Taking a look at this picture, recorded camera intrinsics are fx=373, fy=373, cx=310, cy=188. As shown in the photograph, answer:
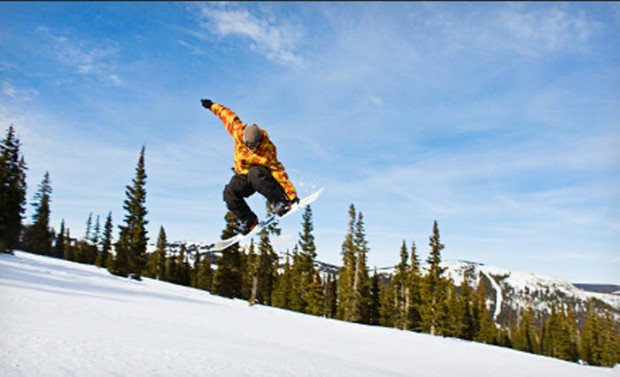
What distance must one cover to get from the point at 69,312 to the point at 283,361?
418 centimetres

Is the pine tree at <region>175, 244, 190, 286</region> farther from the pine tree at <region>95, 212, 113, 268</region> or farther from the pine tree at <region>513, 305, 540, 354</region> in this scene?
the pine tree at <region>513, 305, 540, 354</region>

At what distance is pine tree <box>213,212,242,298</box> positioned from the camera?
119 ft

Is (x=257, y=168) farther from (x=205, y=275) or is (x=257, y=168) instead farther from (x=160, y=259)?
(x=160, y=259)

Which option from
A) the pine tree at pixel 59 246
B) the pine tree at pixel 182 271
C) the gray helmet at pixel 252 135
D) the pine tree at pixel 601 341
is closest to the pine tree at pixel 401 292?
the pine tree at pixel 182 271

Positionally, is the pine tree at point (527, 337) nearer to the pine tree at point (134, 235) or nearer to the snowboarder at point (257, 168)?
the pine tree at point (134, 235)

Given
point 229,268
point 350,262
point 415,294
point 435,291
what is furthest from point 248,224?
point 415,294

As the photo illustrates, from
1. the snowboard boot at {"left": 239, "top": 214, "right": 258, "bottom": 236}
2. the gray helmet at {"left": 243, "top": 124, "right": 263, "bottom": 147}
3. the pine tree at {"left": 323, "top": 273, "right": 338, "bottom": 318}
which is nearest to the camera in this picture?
the gray helmet at {"left": 243, "top": 124, "right": 263, "bottom": 147}

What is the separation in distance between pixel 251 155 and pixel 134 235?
35883 millimetres

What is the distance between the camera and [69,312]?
7.06 m

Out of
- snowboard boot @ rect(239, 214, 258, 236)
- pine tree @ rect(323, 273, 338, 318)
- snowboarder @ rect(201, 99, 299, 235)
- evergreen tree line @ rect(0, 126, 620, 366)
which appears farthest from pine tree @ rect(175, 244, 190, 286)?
snowboarder @ rect(201, 99, 299, 235)

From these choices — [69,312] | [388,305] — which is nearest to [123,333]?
[69,312]

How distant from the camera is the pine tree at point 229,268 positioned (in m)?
36.4

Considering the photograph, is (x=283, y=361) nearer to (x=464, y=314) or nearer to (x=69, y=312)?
(x=69, y=312)

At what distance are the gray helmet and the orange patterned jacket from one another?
0.27 m
